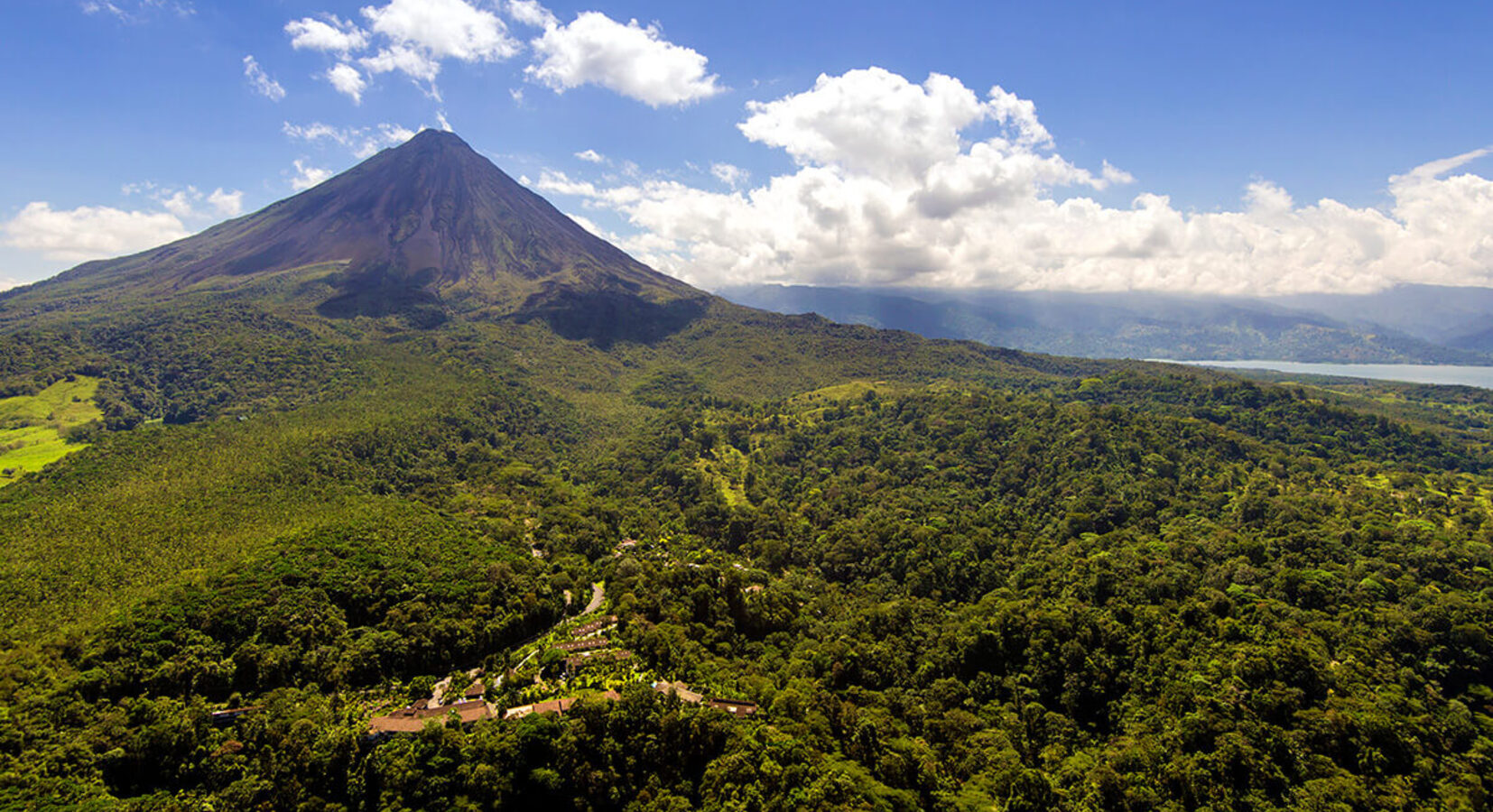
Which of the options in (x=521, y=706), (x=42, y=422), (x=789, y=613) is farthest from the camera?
(x=42, y=422)

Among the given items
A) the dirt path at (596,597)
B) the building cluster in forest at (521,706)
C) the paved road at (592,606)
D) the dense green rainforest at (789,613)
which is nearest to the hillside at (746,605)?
the dense green rainforest at (789,613)

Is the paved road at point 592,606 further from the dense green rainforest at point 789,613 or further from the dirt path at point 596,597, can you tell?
the dense green rainforest at point 789,613

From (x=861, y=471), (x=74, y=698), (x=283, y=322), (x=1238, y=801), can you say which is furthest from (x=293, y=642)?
(x=283, y=322)

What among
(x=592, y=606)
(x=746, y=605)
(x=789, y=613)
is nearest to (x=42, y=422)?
(x=592, y=606)

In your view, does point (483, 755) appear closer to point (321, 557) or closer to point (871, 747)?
point (871, 747)

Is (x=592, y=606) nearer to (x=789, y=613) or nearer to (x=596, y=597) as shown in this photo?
(x=596, y=597)

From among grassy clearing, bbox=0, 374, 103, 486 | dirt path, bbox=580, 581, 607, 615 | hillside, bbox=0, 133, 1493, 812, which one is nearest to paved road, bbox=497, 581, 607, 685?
dirt path, bbox=580, 581, 607, 615
